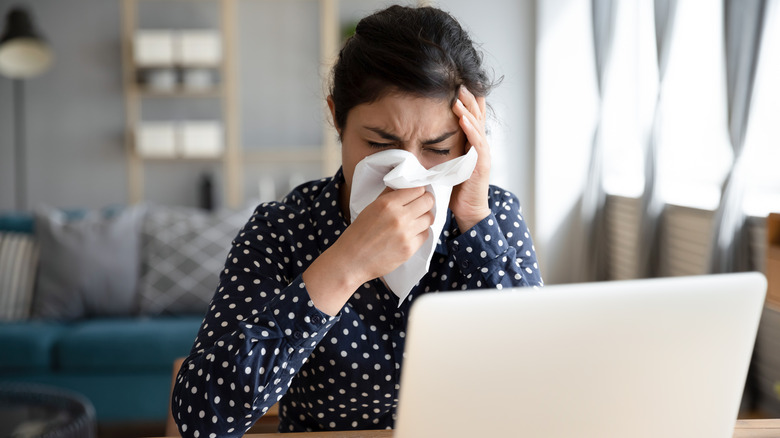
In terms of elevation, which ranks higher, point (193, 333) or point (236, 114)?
point (236, 114)

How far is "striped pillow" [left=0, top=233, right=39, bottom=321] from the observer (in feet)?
10.3

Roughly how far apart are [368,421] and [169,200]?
4507 mm

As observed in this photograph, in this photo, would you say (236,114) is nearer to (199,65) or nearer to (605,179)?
(199,65)

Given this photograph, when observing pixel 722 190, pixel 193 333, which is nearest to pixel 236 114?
pixel 193 333

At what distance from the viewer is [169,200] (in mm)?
5340

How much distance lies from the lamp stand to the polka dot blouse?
472cm

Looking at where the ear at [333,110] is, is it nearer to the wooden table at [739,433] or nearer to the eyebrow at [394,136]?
the eyebrow at [394,136]

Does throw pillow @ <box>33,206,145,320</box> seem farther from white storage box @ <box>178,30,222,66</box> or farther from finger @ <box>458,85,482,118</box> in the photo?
finger @ <box>458,85,482,118</box>

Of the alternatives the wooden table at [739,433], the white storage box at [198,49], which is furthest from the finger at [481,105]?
the white storage box at [198,49]

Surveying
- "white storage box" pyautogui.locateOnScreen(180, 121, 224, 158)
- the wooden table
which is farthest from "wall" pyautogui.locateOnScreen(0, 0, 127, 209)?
the wooden table

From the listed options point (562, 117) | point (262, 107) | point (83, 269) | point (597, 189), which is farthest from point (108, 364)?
point (562, 117)

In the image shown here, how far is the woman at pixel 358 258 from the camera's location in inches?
36.6

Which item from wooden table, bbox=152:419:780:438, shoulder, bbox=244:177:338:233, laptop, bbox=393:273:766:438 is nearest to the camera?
laptop, bbox=393:273:766:438

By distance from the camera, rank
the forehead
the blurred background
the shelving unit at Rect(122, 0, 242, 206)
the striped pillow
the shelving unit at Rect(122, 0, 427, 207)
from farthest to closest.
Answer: the shelving unit at Rect(122, 0, 427, 207), the shelving unit at Rect(122, 0, 242, 206), the blurred background, the striped pillow, the forehead
